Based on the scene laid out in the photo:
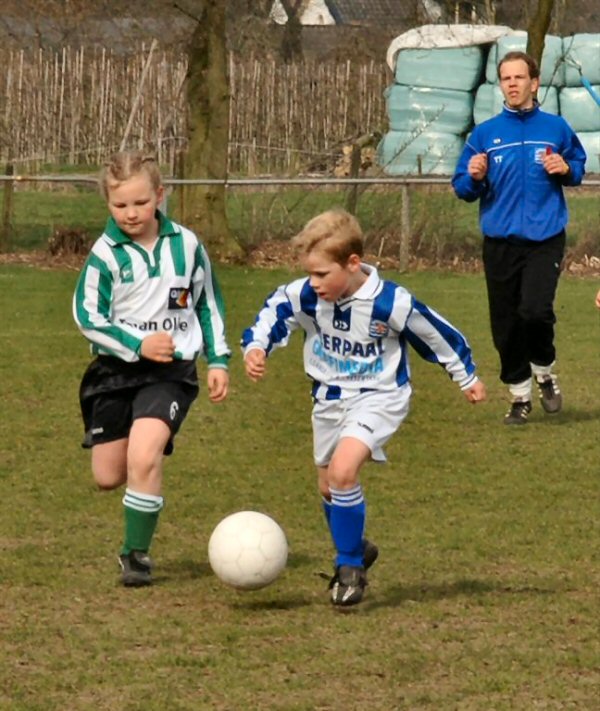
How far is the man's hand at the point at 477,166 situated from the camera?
941cm

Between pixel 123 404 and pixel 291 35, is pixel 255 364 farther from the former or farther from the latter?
pixel 291 35

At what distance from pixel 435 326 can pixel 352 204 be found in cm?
1390

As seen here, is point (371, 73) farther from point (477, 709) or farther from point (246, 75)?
point (477, 709)

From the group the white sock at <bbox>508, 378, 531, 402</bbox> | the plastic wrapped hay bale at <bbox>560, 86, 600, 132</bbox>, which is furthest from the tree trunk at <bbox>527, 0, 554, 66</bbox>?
the plastic wrapped hay bale at <bbox>560, 86, 600, 132</bbox>

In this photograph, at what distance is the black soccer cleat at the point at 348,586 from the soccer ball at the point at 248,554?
0.23 m

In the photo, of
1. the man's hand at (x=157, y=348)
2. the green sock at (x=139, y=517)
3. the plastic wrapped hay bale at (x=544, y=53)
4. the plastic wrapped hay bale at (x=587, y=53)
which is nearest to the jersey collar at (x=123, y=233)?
the man's hand at (x=157, y=348)

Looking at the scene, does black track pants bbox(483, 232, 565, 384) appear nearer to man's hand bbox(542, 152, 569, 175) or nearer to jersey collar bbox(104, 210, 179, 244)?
man's hand bbox(542, 152, 569, 175)

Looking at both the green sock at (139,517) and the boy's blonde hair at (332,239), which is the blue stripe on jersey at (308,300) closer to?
the boy's blonde hair at (332,239)

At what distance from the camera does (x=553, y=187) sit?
31.6ft

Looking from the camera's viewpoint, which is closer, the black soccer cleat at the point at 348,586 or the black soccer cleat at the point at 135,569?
the black soccer cleat at the point at 348,586

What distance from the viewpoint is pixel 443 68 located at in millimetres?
31219

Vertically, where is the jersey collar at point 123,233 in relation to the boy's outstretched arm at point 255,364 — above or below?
above

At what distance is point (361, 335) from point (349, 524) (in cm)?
67

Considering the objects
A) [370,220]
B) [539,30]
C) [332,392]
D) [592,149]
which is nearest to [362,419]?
[332,392]
